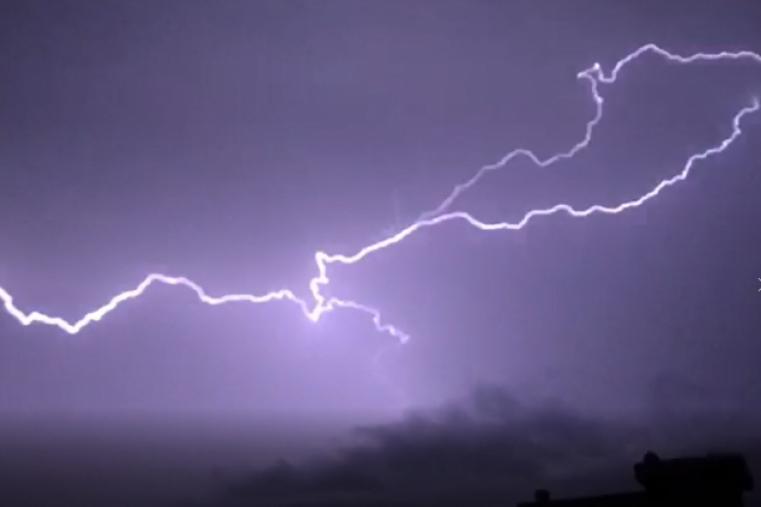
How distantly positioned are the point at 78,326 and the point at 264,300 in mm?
1990

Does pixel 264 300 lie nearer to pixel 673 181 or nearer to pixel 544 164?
pixel 544 164

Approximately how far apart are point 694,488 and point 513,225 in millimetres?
4107

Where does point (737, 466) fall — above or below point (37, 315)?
below

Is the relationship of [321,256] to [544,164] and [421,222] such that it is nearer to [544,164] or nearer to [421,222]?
[421,222]

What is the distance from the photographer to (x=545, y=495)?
4375mm

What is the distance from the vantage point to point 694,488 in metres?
3.89

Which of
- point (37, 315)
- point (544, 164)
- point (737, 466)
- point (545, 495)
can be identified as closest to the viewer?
point (737, 466)

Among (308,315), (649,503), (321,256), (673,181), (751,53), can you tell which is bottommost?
→ (649,503)

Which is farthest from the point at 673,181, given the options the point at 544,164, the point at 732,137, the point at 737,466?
the point at 737,466

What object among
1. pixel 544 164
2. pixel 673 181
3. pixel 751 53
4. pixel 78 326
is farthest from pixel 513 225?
pixel 78 326

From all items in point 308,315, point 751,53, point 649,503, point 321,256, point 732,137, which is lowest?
point 649,503

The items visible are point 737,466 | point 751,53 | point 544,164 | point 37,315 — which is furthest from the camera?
point 751,53

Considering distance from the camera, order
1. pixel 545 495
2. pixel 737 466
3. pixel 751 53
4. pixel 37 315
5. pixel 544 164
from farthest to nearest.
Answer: pixel 751 53 → pixel 544 164 → pixel 37 315 → pixel 545 495 → pixel 737 466

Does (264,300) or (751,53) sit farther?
(751,53)
